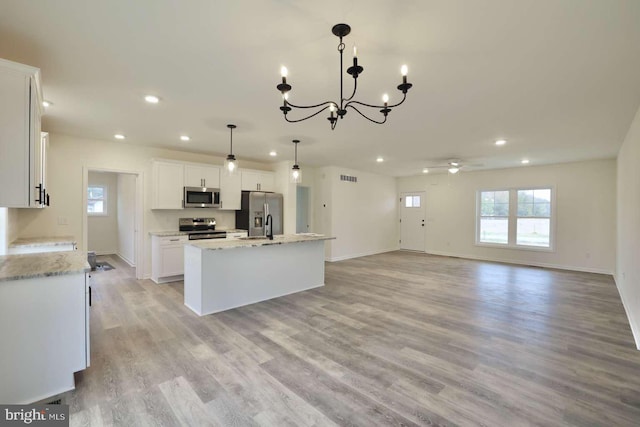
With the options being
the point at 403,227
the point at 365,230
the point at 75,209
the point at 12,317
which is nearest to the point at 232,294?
the point at 12,317

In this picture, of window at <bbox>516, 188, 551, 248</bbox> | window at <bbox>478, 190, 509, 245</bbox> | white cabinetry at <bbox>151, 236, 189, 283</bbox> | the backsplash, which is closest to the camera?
white cabinetry at <bbox>151, 236, 189, 283</bbox>

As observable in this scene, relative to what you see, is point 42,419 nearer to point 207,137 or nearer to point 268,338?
point 268,338

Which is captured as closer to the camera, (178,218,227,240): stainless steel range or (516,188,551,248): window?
(178,218,227,240): stainless steel range

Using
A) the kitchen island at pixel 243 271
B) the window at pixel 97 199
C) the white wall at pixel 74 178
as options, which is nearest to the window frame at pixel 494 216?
the kitchen island at pixel 243 271

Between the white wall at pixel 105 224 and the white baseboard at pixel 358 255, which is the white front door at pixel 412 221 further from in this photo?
the white wall at pixel 105 224

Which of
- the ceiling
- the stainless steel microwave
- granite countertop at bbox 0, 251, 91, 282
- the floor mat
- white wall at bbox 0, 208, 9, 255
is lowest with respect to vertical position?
the floor mat

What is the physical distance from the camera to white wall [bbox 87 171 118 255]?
27.4 ft

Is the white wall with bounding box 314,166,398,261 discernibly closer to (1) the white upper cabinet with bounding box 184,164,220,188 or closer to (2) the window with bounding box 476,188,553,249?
(2) the window with bounding box 476,188,553,249

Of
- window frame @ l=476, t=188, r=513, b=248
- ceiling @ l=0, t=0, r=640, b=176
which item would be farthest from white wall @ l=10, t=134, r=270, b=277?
window frame @ l=476, t=188, r=513, b=248

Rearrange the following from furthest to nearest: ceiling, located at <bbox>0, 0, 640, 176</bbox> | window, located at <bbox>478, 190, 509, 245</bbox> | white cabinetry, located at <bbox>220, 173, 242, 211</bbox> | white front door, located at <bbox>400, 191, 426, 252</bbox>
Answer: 1. white front door, located at <bbox>400, 191, 426, 252</bbox>
2. window, located at <bbox>478, 190, 509, 245</bbox>
3. white cabinetry, located at <bbox>220, 173, 242, 211</bbox>
4. ceiling, located at <bbox>0, 0, 640, 176</bbox>

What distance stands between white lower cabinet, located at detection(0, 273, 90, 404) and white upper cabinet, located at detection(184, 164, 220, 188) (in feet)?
12.0

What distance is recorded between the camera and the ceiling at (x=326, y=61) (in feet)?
5.76

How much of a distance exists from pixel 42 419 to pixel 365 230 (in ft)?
25.1

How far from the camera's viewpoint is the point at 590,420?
1.92m
